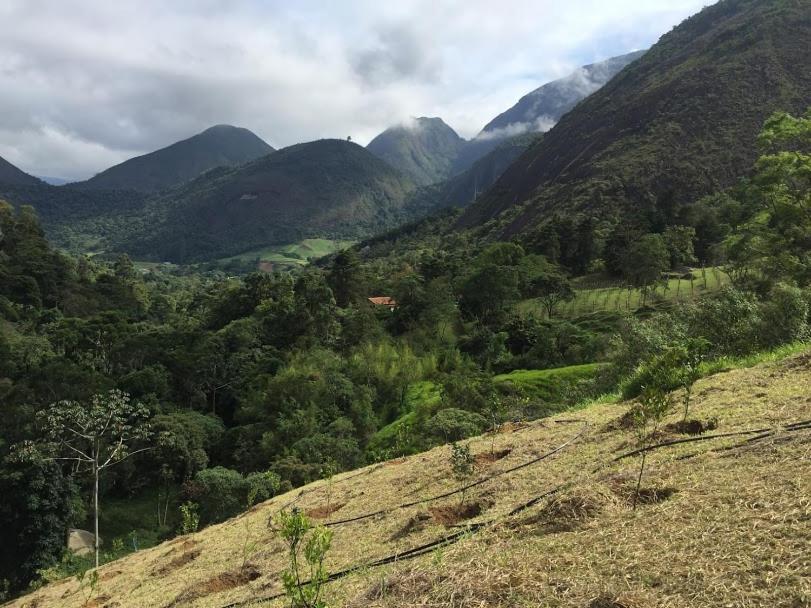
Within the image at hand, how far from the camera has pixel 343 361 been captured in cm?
3969

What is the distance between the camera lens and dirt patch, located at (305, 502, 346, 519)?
387 inches

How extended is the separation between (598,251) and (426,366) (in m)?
34.0

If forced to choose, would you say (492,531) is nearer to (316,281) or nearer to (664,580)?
(664,580)

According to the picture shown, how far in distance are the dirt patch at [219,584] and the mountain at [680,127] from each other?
215ft

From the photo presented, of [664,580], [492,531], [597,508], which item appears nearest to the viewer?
[664,580]

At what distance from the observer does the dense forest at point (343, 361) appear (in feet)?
60.7

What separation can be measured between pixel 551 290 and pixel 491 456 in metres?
43.3

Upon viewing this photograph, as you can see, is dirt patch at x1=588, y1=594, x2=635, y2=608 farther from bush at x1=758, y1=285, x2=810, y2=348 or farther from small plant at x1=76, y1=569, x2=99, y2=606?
bush at x1=758, y1=285, x2=810, y2=348

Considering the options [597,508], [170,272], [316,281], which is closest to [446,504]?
[597,508]

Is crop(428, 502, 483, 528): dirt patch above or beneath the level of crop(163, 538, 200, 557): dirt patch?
above

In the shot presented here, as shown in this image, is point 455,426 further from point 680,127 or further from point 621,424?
point 680,127

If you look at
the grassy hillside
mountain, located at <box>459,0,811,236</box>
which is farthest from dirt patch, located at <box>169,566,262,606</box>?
mountain, located at <box>459,0,811,236</box>

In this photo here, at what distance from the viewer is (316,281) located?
2014 inches

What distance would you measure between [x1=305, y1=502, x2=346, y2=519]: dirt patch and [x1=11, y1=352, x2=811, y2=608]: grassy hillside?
0.05m
